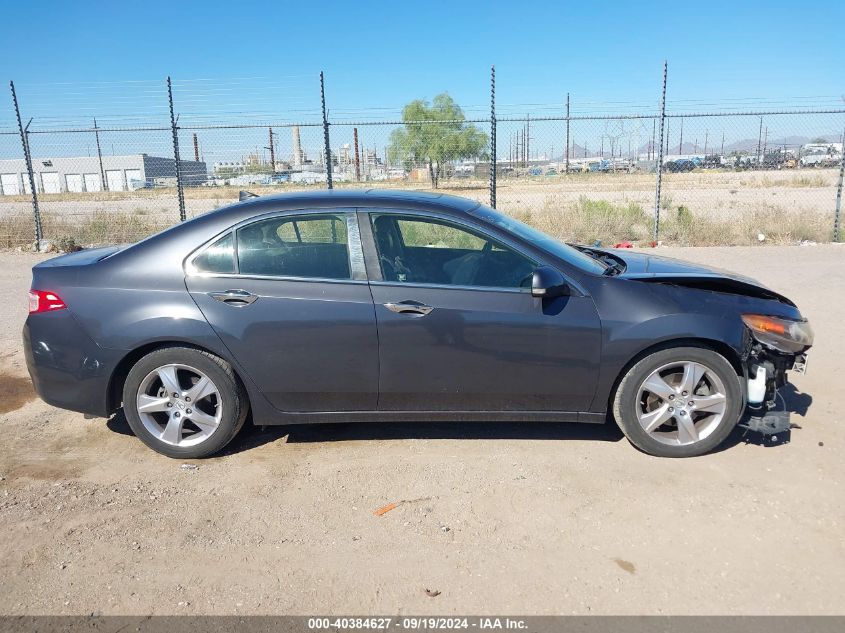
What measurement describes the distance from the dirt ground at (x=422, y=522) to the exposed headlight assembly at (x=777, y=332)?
69cm

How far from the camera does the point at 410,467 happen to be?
3.98 metres

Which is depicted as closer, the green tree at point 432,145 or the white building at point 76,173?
the green tree at point 432,145

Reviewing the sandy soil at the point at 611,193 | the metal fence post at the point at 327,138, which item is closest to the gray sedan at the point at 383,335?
the metal fence post at the point at 327,138

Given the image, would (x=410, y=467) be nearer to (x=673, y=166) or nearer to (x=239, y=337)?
(x=239, y=337)

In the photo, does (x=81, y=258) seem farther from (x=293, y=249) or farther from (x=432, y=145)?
(x=432, y=145)

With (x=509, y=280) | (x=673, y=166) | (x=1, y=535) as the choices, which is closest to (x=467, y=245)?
(x=509, y=280)

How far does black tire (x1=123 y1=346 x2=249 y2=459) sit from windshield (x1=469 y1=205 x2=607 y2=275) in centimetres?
184

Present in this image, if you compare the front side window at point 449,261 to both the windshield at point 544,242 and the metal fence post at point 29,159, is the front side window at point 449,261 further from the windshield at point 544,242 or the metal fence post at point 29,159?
the metal fence post at point 29,159

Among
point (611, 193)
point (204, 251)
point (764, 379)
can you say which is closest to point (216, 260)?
point (204, 251)

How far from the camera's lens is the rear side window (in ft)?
13.2

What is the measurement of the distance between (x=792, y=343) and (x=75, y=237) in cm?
1390

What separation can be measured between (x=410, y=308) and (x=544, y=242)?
108 centimetres

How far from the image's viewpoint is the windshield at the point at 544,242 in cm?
413

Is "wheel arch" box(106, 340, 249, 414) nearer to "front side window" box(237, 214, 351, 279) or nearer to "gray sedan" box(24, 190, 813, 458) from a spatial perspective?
"gray sedan" box(24, 190, 813, 458)
